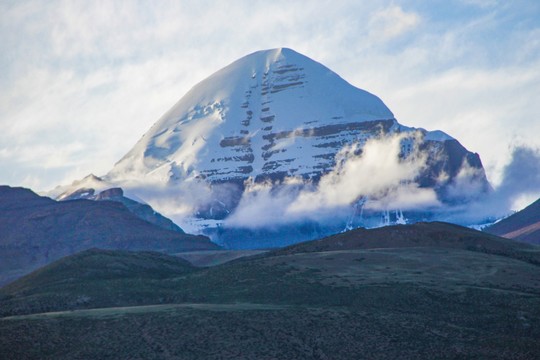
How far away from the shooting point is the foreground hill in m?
98.7

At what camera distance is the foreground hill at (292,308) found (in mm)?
98688

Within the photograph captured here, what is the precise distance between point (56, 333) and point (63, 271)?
70.2 metres

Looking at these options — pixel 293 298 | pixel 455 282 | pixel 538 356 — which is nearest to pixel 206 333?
pixel 293 298

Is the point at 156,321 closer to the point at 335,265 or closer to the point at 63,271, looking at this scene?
the point at 335,265

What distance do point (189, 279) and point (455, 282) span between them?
51283 mm

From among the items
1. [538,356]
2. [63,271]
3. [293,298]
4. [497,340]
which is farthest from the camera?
[63,271]

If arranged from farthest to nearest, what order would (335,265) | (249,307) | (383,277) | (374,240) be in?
(374,240) → (335,265) → (383,277) → (249,307)

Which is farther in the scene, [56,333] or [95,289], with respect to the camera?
[95,289]

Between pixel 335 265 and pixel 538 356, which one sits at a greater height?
pixel 335 265

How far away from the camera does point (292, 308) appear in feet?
389

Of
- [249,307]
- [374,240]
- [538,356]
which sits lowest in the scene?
[538,356]

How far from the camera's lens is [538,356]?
94.8 metres

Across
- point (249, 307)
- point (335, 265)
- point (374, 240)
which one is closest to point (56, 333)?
point (249, 307)

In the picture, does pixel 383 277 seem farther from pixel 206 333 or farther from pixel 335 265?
pixel 206 333
